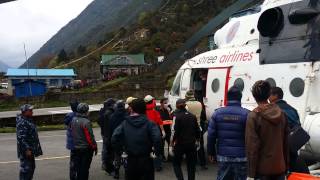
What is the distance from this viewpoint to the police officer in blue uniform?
25.8ft

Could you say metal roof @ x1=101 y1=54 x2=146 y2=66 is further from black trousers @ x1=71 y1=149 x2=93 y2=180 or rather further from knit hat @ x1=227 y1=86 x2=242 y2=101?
knit hat @ x1=227 y1=86 x2=242 y2=101

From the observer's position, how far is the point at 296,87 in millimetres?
8562

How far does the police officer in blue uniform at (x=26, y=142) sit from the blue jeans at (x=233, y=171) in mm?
3486

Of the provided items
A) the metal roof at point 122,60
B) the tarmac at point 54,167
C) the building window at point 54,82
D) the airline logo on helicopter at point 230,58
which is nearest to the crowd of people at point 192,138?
the tarmac at point 54,167

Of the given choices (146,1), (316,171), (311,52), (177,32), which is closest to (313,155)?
(316,171)

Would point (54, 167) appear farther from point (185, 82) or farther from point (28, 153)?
point (185, 82)

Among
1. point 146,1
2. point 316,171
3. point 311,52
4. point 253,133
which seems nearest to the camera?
point 253,133

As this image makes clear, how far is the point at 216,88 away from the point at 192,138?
2.96 meters

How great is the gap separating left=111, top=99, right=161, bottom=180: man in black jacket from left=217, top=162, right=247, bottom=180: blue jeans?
89 cm

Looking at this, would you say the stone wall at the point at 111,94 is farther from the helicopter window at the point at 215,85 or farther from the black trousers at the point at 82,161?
the black trousers at the point at 82,161

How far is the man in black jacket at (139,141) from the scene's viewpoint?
6.21 meters

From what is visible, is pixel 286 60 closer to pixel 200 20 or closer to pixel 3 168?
pixel 3 168

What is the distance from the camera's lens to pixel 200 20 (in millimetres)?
102562

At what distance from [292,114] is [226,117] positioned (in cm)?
93
